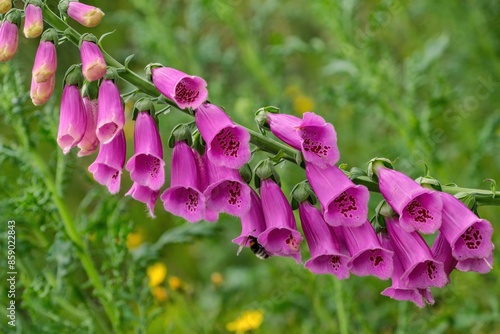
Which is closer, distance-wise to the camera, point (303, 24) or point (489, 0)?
point (489, 0)

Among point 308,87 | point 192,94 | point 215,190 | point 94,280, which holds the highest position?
point 192,94

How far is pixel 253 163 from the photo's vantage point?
454 cm

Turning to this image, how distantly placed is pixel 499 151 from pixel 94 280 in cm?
274

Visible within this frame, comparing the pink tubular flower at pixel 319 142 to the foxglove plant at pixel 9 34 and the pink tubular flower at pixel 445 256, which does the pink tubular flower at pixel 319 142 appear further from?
the foxglove plant at pixel 9 34

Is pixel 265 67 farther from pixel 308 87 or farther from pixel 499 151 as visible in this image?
pixel 308 87

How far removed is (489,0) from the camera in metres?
5.58

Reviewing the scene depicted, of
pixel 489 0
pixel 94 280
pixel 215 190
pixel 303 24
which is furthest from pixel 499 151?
pixel 303 24

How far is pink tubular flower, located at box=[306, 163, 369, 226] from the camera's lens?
185cm

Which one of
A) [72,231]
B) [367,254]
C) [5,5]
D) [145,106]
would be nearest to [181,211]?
[145,106]

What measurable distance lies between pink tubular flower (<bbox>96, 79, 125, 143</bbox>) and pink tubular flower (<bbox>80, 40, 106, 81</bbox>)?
0.05 meters

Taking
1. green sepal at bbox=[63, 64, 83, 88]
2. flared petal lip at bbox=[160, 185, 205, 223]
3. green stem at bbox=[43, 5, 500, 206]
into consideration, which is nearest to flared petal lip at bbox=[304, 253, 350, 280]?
green stem at bbox=[43, 5, 500, 206]

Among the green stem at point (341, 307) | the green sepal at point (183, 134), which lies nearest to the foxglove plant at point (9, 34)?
the green sepal at point (183, 134)

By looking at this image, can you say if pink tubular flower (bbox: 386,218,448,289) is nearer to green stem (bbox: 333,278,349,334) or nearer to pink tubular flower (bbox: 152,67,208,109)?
pink tubular flower (bbox: 152,67,208,109)

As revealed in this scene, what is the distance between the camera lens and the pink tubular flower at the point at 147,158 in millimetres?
1915
